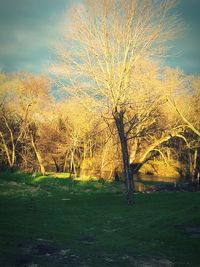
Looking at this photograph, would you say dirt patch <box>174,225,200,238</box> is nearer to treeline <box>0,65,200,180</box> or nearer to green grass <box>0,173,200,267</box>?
green grass <box>0,173,200,267</box>

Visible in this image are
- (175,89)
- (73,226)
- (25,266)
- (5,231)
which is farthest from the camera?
(175,89)

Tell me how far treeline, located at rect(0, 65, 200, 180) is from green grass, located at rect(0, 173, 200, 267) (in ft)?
35.7

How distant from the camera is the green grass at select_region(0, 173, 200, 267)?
27.9ft

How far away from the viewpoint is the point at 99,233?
467 inches

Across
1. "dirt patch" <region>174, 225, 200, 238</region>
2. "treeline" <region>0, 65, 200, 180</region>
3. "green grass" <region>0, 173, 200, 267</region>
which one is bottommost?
"green grass" <region>0, 173, 200, 267</region>

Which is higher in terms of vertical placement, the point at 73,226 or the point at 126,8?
the point at 126,8

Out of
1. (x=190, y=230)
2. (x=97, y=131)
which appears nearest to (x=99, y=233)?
(x=190, y=230)

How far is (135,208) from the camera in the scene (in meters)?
17.1

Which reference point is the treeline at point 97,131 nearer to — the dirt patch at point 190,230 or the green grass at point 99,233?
the green grass at point 99,233

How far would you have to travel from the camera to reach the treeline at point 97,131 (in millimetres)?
30453

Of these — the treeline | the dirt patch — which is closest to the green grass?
the dirt patch

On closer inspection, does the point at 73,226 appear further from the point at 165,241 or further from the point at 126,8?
the point at 126,8

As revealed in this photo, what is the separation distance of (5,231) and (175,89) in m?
20.8

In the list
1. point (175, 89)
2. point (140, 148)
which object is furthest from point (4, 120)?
point (175, 89)
